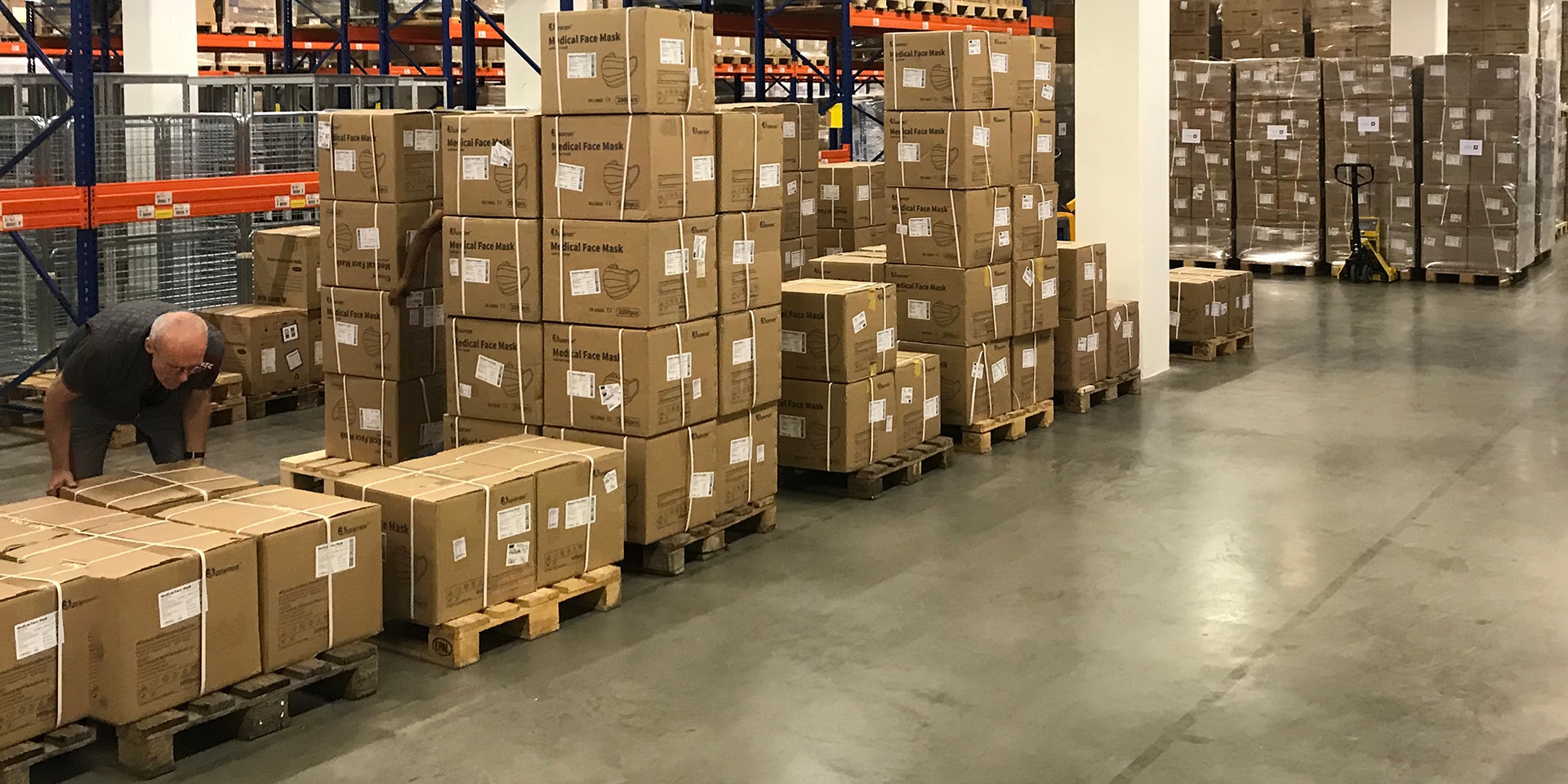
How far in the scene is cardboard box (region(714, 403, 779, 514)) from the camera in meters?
6.59

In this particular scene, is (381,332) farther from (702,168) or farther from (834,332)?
(834,332)

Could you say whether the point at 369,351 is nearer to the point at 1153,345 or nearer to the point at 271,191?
the point at 271,191

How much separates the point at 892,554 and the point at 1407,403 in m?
4.76

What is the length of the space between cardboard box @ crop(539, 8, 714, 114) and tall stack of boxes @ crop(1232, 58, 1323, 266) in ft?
38.2

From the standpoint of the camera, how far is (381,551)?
203 inches

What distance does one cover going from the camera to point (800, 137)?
1028cm

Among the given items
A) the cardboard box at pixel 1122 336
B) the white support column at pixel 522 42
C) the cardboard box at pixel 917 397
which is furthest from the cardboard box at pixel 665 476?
the white support column at pixel 522 42

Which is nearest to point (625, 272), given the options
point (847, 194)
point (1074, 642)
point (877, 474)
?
point (877, 474)

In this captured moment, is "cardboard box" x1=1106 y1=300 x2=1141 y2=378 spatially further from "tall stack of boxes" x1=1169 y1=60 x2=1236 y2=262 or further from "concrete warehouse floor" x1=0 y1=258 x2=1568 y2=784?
"tall stack of boxes" x1=1169 y1=60 x2=1236 y2=262

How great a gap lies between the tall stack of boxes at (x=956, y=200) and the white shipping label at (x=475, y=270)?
2.80m

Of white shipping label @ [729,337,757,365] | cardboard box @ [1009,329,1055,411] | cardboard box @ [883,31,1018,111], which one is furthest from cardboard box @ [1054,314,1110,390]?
A: white shipping label @ [729,337,757,365]

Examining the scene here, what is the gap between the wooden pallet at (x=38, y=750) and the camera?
162 inches

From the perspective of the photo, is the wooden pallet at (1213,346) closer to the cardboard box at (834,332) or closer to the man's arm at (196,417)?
the cardboard box at (834,332)

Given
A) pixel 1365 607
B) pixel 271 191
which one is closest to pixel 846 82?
pixel 271 191
